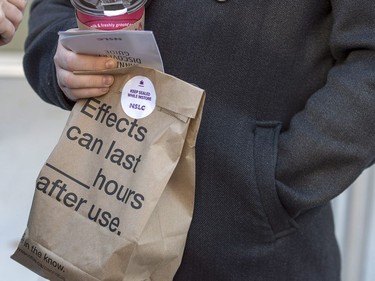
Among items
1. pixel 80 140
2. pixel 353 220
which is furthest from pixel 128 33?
pixel 353 220

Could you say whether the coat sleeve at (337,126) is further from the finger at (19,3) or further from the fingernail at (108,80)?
the finger at (19,3)

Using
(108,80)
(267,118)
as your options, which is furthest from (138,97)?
(267,118)

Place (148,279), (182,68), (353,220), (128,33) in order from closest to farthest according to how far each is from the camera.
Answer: (128,33) → (148,279) → (182,68) → (353,220)

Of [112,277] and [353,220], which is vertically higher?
[112,277]

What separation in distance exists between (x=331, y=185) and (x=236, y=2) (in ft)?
1.23

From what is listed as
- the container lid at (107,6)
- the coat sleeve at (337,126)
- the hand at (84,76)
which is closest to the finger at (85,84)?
the hand at (84,76)

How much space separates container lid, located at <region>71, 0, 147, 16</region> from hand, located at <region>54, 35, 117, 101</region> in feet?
0.29

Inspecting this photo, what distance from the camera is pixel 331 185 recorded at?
47.6 inches

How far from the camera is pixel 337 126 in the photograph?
3.83 ft

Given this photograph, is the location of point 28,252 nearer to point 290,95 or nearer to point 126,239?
point 126,239

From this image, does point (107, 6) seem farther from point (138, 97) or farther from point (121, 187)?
point (121, 187)

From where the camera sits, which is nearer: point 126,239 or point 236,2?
point 126,239

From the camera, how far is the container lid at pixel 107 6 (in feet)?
3.58

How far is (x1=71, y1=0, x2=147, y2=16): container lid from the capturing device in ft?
3.58
